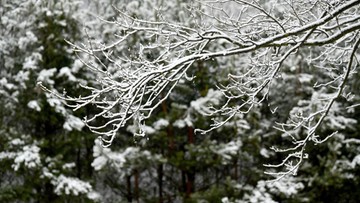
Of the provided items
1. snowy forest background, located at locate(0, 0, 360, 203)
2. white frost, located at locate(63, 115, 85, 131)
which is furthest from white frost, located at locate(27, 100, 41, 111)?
white frost, located at locate(63, 115, 85, 131)

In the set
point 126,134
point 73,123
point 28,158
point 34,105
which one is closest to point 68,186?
point 28,158

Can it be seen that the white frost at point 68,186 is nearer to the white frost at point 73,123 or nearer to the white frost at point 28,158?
the white frost at point 28,158

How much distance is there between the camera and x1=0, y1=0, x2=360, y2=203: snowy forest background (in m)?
9.77

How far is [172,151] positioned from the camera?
35.4ft

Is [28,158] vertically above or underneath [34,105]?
underneath

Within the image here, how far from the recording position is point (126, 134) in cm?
1137

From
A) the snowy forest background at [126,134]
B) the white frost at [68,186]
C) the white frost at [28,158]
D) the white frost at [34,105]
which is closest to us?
the white frost at [28,158]

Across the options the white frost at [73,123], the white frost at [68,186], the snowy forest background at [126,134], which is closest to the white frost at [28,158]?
the snowy forest background at [126,134]

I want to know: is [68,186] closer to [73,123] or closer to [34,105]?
[73,123]

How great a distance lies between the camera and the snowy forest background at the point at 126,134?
977 cm

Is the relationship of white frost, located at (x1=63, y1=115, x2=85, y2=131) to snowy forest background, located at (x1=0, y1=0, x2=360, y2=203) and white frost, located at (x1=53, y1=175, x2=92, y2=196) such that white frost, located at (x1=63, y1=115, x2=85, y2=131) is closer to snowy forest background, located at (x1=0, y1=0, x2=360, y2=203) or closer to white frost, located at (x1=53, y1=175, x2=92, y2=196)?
snowy forest background, located at (x1=0, y1=0, x2=360, y2=203)

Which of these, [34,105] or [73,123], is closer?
[34,105]

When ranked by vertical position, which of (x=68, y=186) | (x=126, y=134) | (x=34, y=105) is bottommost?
(x=68, y=186)

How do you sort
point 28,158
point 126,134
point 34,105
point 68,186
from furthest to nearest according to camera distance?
1. point 126,134
2. point 68,186
3. point 34,105
4. point 28,158
